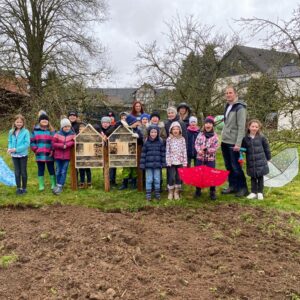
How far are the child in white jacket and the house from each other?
450 cm

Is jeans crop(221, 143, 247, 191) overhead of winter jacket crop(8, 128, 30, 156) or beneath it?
beneath

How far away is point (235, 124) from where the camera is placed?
6.46 metres

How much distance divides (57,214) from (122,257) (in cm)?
216

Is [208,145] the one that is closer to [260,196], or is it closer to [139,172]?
[260,196]

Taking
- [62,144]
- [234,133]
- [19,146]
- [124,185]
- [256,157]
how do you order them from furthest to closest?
[124,185], [62,144], [19,146], [234,133], [256,157]

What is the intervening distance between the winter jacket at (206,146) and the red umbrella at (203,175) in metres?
0.60

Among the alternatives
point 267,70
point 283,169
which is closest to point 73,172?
point 283,169

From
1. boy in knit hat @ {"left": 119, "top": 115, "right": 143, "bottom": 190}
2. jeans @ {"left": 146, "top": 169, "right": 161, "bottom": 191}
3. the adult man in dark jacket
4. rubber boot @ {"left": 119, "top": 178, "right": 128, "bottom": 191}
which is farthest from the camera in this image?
rubber boot @ {"left": 119, "top": 178, "right": 128, "bottom": 191}

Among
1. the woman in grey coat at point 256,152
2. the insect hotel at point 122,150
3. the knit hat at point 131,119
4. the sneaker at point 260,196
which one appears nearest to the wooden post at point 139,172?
the insect hotel at point 122,150

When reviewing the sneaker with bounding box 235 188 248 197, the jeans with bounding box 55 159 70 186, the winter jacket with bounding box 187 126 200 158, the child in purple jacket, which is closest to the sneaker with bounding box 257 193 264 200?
the sneaker with bounding box 235 188 248 197

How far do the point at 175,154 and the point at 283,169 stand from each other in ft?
7.18

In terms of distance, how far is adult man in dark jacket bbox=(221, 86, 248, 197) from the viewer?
20.8 feet

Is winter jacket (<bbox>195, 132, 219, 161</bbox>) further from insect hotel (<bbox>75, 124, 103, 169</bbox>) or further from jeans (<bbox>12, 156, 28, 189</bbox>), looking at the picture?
jeans (<bbox>12, 156, 28, 189</bbox>)

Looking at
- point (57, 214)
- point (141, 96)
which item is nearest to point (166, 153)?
point (57, 214)
